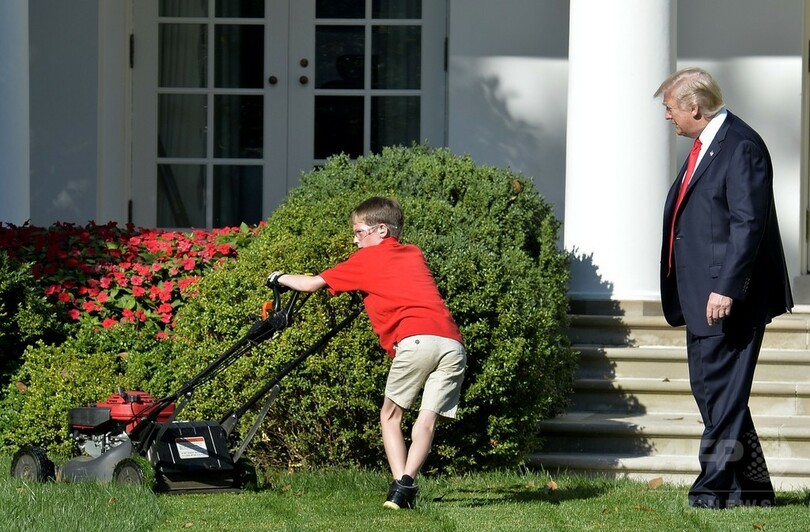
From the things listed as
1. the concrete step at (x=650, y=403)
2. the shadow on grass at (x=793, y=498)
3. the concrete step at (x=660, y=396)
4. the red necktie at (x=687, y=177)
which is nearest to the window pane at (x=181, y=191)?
the concrete step at (x=650, y=403)

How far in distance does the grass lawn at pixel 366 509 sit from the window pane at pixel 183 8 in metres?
5.61

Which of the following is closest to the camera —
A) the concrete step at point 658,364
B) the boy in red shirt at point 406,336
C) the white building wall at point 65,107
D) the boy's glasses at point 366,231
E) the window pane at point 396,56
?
the boy in red shirt at point 406,336

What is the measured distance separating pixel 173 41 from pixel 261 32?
77cm

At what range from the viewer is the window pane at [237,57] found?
1056 centimetres

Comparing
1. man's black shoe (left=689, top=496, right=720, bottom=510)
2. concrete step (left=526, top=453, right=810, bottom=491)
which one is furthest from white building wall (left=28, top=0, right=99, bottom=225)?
man's black shoe (left=689, top=496, right=720, bottom=510)

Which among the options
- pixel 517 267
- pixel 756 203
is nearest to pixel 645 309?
pixel 517 267

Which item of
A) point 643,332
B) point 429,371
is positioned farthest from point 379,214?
point 643,332

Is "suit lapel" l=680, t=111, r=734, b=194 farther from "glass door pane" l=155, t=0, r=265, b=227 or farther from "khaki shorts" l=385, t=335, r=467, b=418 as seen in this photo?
"glass door pane" l=155, t=0, r=265, b=227

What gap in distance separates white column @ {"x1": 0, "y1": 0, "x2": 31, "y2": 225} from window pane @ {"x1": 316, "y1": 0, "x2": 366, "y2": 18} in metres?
2.80

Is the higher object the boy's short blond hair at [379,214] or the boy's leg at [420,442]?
the boy's short blond hair at [379,214]

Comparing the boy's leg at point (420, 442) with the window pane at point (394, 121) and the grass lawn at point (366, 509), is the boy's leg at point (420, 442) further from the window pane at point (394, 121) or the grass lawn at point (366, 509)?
the window pane at point (394, 121)

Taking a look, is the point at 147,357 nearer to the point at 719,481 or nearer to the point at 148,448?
the point at 148,448

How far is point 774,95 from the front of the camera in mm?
9664

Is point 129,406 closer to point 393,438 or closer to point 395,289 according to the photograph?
point 393,438
